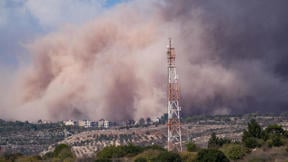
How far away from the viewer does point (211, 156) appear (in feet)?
181

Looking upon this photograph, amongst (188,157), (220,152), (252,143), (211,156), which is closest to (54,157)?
(188,157)

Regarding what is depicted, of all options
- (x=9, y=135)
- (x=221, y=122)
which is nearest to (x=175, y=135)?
(x=221, y=122)

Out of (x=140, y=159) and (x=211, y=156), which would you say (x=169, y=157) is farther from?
(x=211, y=156)

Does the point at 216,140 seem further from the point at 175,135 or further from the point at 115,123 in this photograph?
the point at 115,123

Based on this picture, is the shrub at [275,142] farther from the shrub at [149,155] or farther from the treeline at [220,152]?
the shrub at [149,155]

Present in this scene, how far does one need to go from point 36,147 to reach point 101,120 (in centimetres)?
6422

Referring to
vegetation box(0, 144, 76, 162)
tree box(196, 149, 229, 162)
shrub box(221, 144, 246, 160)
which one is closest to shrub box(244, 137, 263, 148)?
shrub box(221, 144, 246, 160)

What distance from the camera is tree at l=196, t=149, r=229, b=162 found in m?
55.1

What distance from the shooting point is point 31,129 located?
17012 centimetres

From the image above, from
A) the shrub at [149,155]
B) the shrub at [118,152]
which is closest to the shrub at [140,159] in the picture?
the shrub at [149,155]

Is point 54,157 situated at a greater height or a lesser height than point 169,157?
greater

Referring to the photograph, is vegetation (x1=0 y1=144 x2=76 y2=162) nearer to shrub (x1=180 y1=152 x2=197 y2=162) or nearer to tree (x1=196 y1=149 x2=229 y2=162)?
shrub (x1=180 y1=152 x2=197 y2=162)

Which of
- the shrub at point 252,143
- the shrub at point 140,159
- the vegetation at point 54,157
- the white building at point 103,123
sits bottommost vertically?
the shrub at point 140,159

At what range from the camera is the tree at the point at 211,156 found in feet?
181
